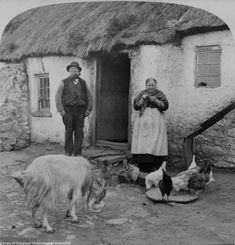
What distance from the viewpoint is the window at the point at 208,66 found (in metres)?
6.91

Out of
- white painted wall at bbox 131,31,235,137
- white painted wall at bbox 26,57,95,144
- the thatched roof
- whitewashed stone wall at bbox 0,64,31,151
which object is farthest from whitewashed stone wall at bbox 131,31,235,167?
whitewashed stone wall at bbox 0,64,31,151

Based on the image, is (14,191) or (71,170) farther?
(14,191)

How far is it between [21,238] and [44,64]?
9.58 ft

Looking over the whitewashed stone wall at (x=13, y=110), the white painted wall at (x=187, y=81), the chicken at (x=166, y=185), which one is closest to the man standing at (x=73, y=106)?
the whitewashed stone wall at (x=13, y=110)

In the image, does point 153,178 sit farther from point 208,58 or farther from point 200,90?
point 208,58

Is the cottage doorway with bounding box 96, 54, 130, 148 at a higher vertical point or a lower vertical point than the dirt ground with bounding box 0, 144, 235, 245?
higher

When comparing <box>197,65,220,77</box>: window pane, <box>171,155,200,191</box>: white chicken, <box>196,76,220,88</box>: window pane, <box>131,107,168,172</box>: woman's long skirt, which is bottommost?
<box>171,155,200,191</box>: white chicken

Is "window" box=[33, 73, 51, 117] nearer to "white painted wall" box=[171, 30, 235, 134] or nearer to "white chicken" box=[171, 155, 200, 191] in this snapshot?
"white chicken" box=[171, 155, 200, 191]

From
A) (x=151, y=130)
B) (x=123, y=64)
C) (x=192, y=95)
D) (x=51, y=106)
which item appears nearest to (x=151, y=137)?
(x=151, y=130)

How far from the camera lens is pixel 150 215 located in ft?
16.5

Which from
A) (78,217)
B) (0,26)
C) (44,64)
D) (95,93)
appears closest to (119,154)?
(95,93)

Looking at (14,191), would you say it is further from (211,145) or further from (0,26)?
(211,145)

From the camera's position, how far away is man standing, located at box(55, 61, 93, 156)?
16.0 ft

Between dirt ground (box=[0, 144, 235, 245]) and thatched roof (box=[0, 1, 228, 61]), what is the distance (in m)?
1.44
